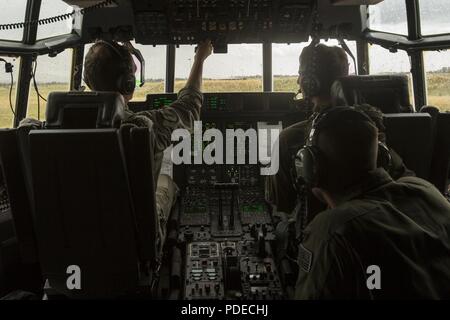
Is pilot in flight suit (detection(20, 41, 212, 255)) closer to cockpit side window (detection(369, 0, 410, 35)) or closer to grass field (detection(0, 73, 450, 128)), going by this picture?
grass field (detection(0, 73, 450, 128))

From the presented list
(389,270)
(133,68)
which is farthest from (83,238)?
(389,270)

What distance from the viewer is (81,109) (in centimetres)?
147

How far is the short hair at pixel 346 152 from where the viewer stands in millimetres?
1034

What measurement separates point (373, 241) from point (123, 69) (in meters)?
1.18

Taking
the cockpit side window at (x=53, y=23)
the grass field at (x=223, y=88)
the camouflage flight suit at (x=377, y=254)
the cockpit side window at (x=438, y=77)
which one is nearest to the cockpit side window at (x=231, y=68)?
the grass field at (x=223, y=88)

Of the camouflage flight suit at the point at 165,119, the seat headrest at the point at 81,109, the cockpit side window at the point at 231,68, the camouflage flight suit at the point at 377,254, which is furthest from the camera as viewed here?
the cockpit side window at the point at 231,68

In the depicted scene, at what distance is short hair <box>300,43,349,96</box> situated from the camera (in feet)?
5.92

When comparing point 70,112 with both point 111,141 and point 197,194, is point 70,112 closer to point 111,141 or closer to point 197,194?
point 111,141

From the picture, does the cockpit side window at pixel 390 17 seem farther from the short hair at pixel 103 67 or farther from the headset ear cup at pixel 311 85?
the short hair at pixel 103 67

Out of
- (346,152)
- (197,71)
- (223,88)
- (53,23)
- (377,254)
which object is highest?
(53,23)

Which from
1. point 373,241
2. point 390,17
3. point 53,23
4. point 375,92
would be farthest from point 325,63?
point 53,23

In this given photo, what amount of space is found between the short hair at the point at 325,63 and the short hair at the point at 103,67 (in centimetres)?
76

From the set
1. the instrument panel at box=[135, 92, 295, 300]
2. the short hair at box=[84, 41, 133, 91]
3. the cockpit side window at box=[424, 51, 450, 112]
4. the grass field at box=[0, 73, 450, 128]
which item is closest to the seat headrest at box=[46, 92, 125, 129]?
the short hair at box=[84, 41, 133, 91]

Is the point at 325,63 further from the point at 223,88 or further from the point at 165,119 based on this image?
the point at 223,88
